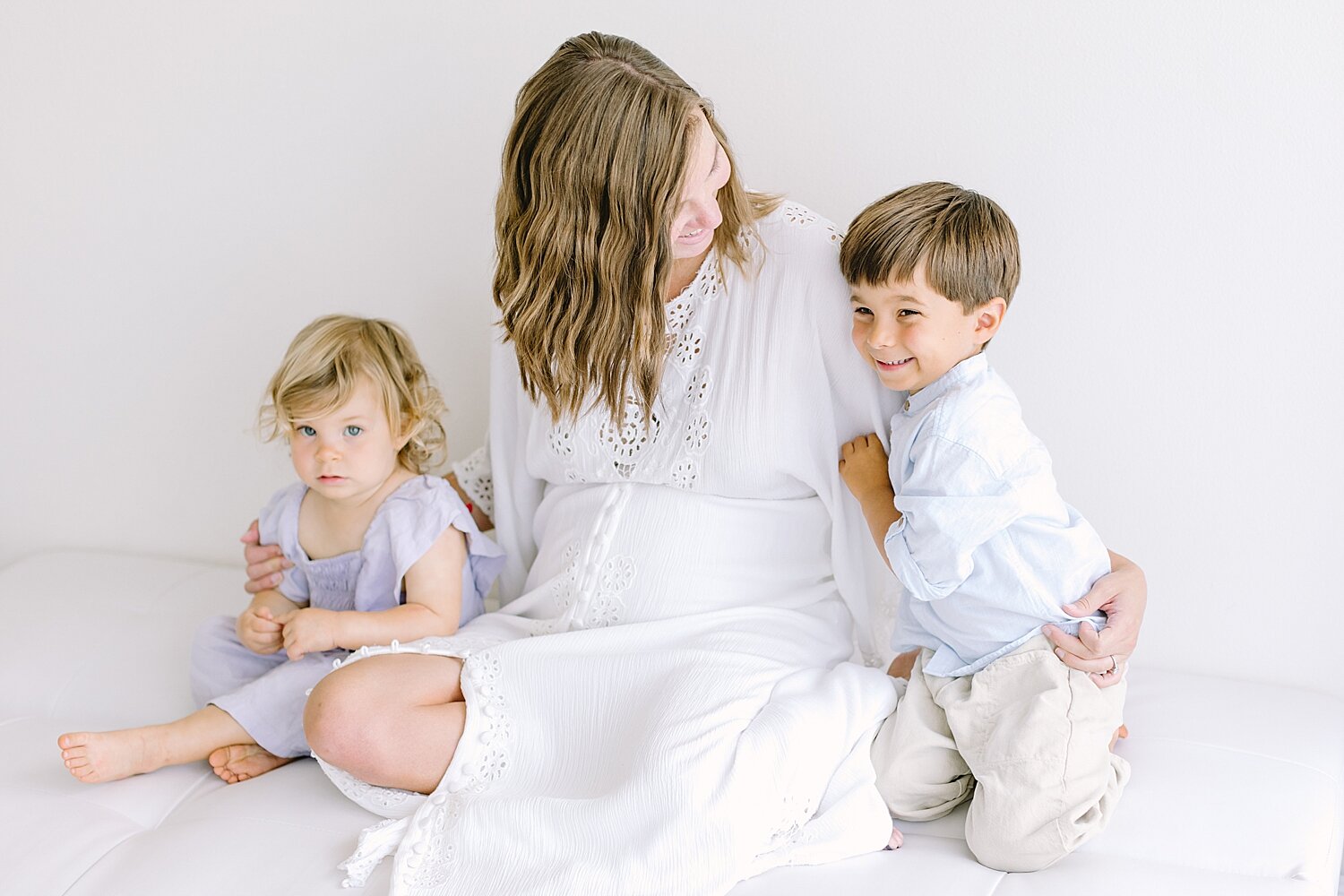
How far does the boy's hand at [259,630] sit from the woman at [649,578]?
24 cm

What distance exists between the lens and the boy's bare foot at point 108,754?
146 cm

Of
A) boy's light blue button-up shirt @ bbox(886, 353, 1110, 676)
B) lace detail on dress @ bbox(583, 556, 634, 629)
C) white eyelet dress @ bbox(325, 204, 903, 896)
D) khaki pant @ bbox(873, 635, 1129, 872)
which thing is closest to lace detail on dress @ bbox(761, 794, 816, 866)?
white eyelet dress @ bbox(325, 204, 903, 896)

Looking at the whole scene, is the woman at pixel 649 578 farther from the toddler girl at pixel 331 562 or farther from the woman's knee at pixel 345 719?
the toddler girl at pixel 331 562

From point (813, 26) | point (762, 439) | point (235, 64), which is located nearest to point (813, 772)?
point (762, 439)

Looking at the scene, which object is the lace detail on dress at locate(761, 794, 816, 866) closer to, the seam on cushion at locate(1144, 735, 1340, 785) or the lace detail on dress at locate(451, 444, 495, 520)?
the seam on cushion at locate(1144, 735, 1340, 785)

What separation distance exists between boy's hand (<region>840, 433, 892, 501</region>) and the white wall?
0.33 metres

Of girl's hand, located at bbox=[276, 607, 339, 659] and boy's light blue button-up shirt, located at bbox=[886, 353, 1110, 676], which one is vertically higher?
boy's light blue button-up shirt, located at bbox=[886, 353, 1110, 676]

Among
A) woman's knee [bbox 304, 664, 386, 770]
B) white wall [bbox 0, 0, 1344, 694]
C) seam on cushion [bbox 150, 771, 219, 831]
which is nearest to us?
woman's knee [bbox 304, 664, 386, 770]

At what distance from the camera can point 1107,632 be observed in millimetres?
1316

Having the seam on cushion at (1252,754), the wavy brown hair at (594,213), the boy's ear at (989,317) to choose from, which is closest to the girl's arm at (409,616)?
the wavy brown hair at (594,213)

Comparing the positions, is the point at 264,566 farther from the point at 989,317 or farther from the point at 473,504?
the point at 989,317

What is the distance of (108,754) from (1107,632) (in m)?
1.25

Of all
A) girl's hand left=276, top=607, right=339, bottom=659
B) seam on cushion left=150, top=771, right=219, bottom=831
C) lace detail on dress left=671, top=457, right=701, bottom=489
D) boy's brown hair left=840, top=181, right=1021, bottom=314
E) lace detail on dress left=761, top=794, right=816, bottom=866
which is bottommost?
seam on cushion left=150, top=771, right=219, bottom=831

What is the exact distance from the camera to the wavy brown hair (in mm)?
1301
